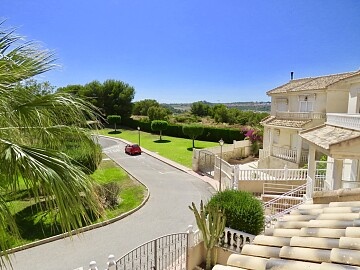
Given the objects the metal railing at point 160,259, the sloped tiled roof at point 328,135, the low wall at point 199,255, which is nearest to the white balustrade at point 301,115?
the sloped tiled roof at point 328,135

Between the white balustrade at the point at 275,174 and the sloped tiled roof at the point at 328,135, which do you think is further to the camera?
the white balustrade at the point at 275,174

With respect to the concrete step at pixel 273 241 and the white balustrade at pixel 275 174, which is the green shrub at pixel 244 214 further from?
the white balustrade at pixel 275 174

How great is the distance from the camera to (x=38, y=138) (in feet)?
13.9

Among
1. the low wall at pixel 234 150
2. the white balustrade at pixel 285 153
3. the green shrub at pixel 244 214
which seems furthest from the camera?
the low wall at pixel 234 150

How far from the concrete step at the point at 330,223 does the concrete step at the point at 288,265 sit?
1261 mm

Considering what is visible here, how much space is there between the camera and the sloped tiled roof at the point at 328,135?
1031cm

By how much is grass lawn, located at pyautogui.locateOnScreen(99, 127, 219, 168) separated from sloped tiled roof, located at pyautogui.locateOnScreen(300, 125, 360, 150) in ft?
59.7

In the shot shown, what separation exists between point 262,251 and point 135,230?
11745 millimetres

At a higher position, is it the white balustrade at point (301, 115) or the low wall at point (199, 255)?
the white balustrade at point (301, 115)

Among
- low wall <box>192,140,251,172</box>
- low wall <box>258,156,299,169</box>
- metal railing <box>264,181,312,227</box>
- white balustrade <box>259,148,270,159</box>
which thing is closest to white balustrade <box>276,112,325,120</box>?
white balustrade <box>259,148,270,159</box>

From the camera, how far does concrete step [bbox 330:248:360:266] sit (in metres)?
3.38

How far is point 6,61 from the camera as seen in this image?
12.3 ft

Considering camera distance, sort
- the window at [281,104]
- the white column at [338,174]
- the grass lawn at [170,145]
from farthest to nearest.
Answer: the grass lawn at [170,145] < the window at [281,104] < the white column at [338,174]

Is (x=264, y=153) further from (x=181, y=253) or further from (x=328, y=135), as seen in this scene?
(x=181, y=253)
